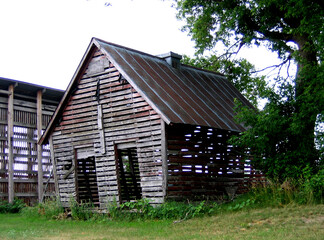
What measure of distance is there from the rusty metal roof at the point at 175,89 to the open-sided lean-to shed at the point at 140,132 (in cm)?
5

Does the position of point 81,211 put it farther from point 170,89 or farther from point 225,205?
point 170,89

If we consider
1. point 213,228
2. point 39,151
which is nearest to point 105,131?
point 39,151

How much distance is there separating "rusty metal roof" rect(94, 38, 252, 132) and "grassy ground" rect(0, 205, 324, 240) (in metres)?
3.57

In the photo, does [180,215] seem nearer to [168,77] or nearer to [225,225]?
[225,225]

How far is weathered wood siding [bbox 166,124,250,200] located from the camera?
1633 centimetres

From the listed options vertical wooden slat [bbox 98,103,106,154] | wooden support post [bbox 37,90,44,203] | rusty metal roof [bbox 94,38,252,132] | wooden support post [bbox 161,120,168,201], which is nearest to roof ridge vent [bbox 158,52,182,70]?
rusty metal roof [bbox 94,38,252,132]

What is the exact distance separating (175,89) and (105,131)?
3.29m

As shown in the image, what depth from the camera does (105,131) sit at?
1769 cm

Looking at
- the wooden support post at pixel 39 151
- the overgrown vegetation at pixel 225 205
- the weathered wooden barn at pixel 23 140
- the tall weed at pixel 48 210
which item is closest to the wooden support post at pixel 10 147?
the weathered wooden barn at pixel 23 140

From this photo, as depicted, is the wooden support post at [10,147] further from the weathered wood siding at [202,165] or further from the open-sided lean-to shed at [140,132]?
the weathered wood siding at [202,165]

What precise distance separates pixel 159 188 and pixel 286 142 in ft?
17.8

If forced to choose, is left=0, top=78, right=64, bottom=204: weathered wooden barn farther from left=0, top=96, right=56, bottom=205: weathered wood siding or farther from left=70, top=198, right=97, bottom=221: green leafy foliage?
left=70, top=198, right=97, bottom=221: green leafy foliage

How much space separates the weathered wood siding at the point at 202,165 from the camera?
16328 millimetres

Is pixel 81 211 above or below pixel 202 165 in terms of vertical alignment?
below
